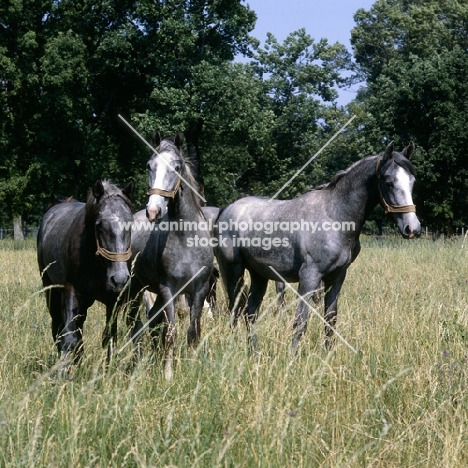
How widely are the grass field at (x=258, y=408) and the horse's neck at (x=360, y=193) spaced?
1.04 m

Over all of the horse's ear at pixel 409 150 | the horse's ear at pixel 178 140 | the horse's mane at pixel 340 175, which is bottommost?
the horse's mane at pixel 340 175

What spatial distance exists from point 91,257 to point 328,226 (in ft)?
7.69

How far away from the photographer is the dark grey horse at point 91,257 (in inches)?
206

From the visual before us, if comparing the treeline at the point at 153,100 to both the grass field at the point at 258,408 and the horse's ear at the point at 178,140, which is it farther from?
the grass field at the point at 258,408

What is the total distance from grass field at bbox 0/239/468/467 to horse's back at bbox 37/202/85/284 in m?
0.66

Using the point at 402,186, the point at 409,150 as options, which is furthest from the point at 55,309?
the point at 409,150

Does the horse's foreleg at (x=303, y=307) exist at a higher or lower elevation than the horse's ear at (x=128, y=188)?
lower

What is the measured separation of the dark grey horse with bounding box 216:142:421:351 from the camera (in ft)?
20.9

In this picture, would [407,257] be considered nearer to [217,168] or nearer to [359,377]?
[359,377]

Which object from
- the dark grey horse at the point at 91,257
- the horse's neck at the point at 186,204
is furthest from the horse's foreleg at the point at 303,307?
the dark grey horse at the point at 91,257

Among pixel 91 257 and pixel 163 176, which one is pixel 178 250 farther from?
pixel 91 257

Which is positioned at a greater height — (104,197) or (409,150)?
(409,150)

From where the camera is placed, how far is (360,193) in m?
6.70

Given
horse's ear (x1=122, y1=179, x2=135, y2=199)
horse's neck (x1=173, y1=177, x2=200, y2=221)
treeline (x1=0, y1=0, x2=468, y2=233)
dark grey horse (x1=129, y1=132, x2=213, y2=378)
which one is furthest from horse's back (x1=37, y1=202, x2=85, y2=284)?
treeline (x1=0, y1=0, x2=468, y2=233)
